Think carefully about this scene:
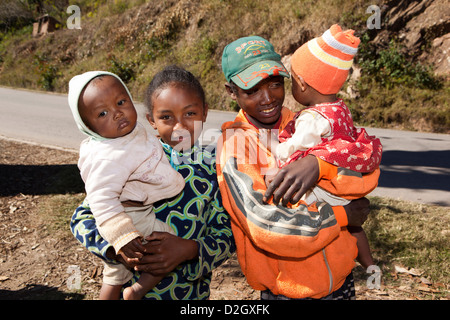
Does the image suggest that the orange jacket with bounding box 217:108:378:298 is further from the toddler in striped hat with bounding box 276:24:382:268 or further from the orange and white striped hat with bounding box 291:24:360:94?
the orange and white striped hat with bounding box 291:24:360:94

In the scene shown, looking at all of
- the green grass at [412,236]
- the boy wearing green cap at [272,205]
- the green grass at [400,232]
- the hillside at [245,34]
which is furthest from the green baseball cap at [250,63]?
the hillside at [245,34]

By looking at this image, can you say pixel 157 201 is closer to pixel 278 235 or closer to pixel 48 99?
pixel 278 235

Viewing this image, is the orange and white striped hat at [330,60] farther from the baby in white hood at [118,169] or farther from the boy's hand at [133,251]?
the boy's hand at [133,251]

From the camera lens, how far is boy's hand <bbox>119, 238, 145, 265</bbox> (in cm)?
159

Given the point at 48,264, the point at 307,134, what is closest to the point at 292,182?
the point at 307,134

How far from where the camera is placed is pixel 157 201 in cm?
181

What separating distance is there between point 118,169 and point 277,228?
0.73 m

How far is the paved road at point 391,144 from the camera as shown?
18.3 ft

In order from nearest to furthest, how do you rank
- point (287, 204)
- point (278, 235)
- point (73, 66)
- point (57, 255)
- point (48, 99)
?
1. point (278, 235)
2. point (287, 204)
3. point (57, 255)
4. point (48, 99)
5. point (73, 66)

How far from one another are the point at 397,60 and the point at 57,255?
11.1 m

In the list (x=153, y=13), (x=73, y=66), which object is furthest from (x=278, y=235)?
(x=73, y=66)

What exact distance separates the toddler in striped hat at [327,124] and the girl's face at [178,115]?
0.45 metres
